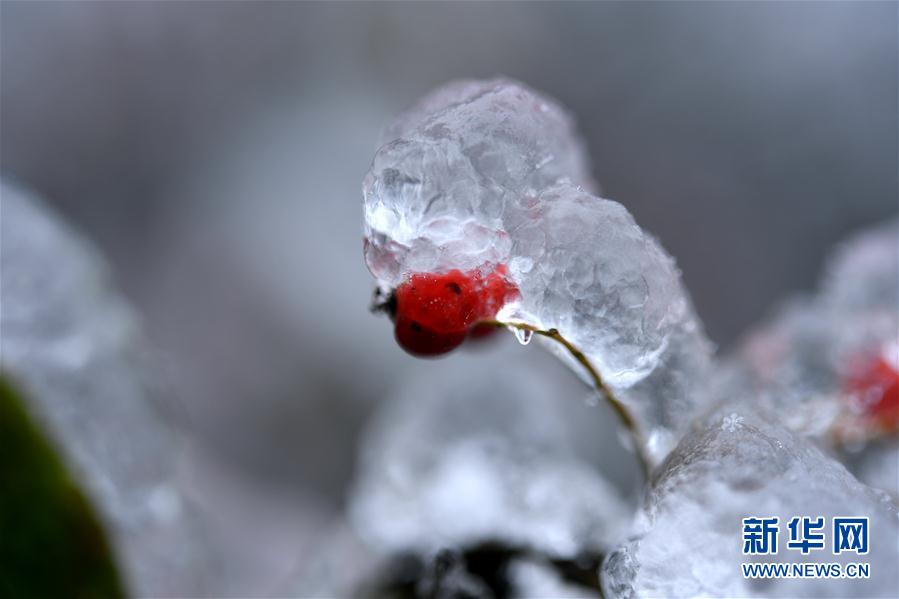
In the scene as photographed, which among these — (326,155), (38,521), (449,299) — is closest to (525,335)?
(449,299)

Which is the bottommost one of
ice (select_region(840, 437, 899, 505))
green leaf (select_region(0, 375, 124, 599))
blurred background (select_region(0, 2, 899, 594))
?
green leaf (select_region(0, 375, 124, 599))

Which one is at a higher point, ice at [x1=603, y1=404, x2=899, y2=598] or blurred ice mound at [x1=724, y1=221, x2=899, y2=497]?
blurred ice mound at [x1=724, y1=221, x2=899, y2=497]

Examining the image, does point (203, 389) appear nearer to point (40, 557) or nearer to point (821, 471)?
point (40, 557)

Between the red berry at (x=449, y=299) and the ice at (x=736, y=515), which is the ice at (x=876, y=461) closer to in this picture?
the ice at (x=736, y=515)

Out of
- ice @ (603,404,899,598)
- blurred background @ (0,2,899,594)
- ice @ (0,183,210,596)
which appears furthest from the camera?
blurred background @ (0,2,899,594)

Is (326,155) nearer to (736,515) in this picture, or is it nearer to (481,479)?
(481,479)

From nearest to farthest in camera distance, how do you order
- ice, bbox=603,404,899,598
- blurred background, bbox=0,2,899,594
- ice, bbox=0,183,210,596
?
1. ice, bbox=603,404,899,598
2. ice, bbox=0,183,210,596
3. blurred background, bbox=0,2,899,594

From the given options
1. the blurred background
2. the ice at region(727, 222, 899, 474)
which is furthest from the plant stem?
the blurred background

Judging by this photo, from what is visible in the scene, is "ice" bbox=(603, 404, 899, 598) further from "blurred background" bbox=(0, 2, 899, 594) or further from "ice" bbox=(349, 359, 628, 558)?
"blurred background" bbox=(0, 2, 899, 594)
